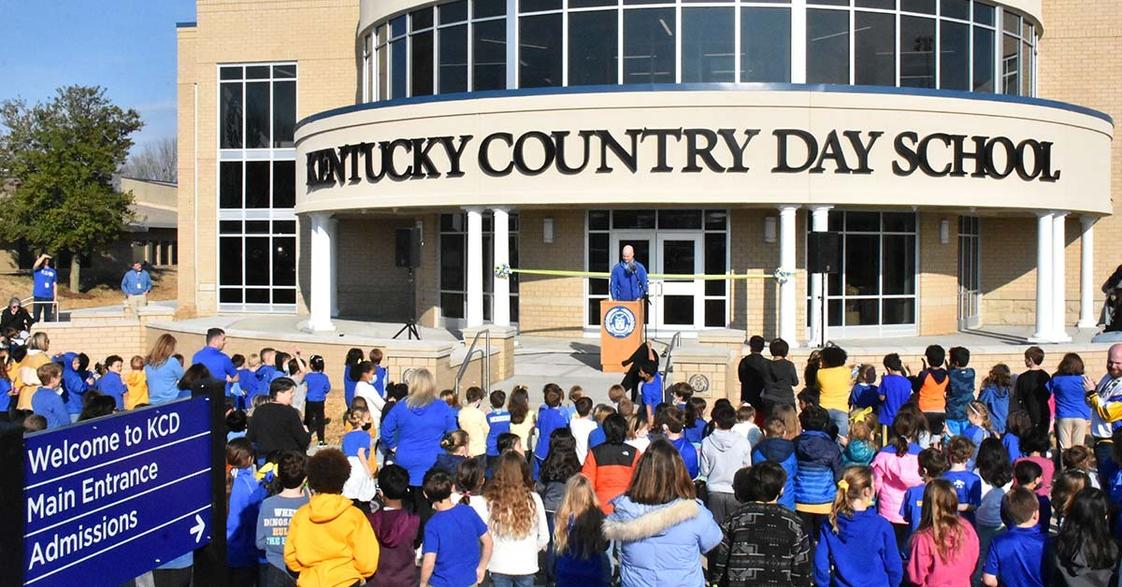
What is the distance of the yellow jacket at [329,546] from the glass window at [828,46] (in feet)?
59.0

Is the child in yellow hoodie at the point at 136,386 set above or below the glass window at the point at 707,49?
below

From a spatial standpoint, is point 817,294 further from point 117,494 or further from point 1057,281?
point 117,494

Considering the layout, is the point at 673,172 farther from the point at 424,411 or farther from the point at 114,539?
the point at 114,539

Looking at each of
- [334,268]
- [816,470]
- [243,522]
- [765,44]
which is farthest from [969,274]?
[243,522]

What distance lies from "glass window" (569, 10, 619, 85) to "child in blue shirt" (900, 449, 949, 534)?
611 inches

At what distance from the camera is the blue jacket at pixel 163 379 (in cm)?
1220

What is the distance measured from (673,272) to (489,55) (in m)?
6.15

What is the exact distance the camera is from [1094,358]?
19.4 m

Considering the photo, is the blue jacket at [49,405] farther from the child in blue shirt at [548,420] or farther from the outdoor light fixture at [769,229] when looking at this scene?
the outdoor light fixture at [769,229]

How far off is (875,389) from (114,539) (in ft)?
29.4

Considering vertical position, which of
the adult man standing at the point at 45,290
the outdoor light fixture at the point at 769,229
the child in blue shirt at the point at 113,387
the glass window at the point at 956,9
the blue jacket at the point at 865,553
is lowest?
the blue jacket at the point at 865,553

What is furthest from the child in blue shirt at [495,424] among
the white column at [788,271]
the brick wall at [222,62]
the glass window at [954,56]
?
the brick wall at [222,62]

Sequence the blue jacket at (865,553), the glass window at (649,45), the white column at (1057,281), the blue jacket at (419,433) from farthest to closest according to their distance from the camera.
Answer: the white column at (1057,281) → the glass window at (649,45) → the blue jacket at (419,433) → the blue jacket at (865,553)

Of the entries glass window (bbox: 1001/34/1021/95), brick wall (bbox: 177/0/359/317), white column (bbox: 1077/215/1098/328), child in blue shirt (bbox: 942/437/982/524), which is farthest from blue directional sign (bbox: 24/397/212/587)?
brick wall (bbox: 177/0/359/317)
